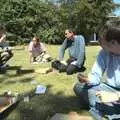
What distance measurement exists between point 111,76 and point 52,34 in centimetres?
2078

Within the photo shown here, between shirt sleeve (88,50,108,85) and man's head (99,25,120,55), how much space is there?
19 cm

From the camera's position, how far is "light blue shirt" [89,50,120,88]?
5559 millimetres

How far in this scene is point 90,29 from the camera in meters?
28.7

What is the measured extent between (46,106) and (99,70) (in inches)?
56.0

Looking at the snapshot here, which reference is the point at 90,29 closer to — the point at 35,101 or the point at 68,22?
the point at 68,22

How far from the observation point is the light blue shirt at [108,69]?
18.2 ft

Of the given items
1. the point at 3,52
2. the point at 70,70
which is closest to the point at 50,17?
the point at 3,52

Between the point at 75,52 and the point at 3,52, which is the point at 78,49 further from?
the point at 3,52

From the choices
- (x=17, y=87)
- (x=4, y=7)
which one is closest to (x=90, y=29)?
(x=4, y=7)

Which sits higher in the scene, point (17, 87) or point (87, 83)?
point (87, 83)

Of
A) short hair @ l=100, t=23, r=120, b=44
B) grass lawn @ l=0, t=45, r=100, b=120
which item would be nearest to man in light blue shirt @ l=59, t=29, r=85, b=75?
grass lawn @ l=0, t=45, r=100, b=120

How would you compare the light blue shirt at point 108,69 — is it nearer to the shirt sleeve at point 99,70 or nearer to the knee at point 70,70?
the shirt sleeve at point 99,70

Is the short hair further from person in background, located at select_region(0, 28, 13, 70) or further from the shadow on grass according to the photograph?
person in background, located at select_region(0, 28, 13, 70)

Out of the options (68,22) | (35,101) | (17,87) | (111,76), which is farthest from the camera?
(68,22)
